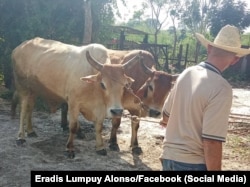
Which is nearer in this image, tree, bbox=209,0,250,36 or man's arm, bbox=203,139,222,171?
man's arm, bbox=203,139,222,171

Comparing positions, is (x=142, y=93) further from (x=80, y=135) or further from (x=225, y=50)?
(x=225, y=50)

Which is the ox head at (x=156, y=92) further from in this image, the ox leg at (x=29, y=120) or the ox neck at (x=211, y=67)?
the ox neck at (x=211, y=67)

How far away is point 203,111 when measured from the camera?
7.89 ft

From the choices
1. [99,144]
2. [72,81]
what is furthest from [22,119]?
[99,144]

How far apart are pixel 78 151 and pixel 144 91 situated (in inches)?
61.3

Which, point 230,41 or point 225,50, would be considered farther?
point 230,41

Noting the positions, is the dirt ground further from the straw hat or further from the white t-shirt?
the straw hat

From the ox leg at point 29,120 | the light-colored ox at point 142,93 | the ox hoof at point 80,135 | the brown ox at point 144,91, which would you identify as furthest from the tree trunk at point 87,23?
the ox hoof at point 80,135

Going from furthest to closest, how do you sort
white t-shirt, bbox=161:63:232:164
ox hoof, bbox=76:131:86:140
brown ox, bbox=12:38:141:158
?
ox hoof, bbox=76:131:86:140 < brown ox, bbox=12:38:141:158 < white t-shirt, bbox=161:63:232:164

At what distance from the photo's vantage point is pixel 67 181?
3301mm

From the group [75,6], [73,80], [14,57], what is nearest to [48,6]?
[75,6]

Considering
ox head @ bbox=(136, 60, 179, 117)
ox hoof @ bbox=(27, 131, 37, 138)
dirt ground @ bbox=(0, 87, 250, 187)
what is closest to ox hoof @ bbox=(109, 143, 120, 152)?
dirt ground @ bbox=(0, 87, 250, 187)

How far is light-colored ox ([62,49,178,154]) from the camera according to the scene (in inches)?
207
